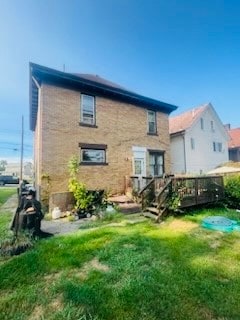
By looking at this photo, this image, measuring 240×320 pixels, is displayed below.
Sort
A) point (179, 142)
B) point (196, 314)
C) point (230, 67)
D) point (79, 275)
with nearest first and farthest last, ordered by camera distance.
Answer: point (196, 314) → point (79, 275) → point (230, 67) → point (179, 142)

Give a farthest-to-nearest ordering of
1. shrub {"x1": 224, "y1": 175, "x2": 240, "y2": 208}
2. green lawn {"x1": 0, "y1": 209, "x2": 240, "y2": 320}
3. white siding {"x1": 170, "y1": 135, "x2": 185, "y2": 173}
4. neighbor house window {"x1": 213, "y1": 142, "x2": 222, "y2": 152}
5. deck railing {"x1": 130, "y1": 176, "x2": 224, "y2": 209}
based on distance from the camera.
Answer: neighbor house window {"x1": 213, "y1": 142, "x2": 222, "y2": 152} → white siding {"x1": 170, "y1": 135, "x2": 185, "y2": 173} → shrub {"x1": 224, "y1": 175, "x2": 240, "y2": 208} → deck railing {"x1": 130, "y1": 176, "x2": 224, "y2": 209} → green lawn {"x1": 0, "y1": 209, "x2": 240, "y2": 320}

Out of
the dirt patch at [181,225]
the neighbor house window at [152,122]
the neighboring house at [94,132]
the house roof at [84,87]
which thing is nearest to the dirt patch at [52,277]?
the dirt patch at [181,225]

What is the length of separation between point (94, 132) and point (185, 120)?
1359cm

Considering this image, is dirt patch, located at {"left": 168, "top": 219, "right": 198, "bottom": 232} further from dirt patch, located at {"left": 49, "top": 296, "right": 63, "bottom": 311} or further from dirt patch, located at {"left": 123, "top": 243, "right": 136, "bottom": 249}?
dirt patch, located at {"left": 49, "top": 296, "right": 63, "bottom": 311}

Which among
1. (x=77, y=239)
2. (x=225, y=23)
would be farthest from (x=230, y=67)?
(x=77, y=239)

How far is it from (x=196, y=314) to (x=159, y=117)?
46.3 feet

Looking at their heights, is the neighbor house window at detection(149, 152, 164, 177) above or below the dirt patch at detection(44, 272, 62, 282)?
above

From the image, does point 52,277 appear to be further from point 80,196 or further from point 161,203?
point 80,196

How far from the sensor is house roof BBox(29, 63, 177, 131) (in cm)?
1088

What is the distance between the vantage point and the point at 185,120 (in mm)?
22875

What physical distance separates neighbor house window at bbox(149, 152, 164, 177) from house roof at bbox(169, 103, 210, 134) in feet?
21.3

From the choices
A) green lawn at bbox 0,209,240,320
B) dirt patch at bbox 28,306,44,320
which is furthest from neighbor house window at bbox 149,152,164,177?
dirt patch at bbox 28,306,44,320

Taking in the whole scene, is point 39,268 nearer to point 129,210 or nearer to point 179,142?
point 129,210

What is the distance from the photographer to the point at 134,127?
14.3 meters
